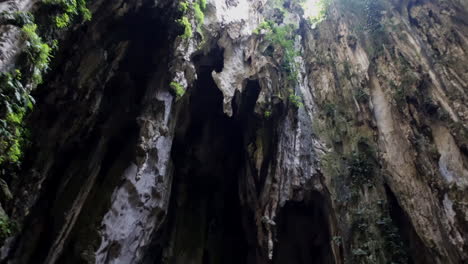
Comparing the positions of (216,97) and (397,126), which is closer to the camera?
(397,126)

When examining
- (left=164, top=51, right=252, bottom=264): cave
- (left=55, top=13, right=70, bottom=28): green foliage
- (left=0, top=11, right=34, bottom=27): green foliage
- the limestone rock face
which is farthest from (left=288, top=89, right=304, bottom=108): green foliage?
(left=0, top=11, right=34, bottom=27): green foliage

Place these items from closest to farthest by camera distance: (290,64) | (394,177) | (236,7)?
(394,177) < (290,64) < (236,7)

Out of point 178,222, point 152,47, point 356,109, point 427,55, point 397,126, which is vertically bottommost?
point 178,222

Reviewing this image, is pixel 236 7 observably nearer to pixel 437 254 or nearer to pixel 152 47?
pixel 152 47

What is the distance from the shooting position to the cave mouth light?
16.7 m

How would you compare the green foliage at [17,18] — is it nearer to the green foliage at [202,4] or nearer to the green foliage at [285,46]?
the green foliage at [202,4]

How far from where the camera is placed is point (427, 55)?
36.5 ft

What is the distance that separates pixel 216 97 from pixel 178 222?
189 inches

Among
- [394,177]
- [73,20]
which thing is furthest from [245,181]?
[73,20]

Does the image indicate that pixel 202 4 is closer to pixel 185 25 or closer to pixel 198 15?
pixel 198 15

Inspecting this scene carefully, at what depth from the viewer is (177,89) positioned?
8680 millimetres

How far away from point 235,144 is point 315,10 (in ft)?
35.2

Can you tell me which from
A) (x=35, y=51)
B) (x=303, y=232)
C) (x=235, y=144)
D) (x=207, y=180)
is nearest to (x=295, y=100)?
(x=235, y=144)

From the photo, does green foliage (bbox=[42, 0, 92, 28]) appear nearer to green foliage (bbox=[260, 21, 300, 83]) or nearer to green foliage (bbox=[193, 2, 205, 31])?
green foliage (bbox=[193, 2, 205, 31])
